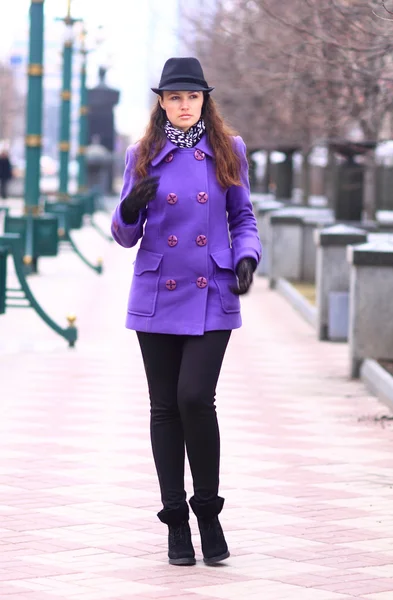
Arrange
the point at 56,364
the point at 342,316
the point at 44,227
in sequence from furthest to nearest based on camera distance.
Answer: the point at 44,227
the point at 342,316
the point at 56,364

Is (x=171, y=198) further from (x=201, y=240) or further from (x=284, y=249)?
(x=284, y=249)

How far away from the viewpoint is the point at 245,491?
304 inches

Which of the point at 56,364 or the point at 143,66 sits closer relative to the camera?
the point at 56,364

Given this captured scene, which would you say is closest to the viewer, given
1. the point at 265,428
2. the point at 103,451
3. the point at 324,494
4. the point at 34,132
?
the point at 324,494

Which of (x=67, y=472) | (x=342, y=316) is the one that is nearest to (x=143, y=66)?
Result: (x=342, y=316)

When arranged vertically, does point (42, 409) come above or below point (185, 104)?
below

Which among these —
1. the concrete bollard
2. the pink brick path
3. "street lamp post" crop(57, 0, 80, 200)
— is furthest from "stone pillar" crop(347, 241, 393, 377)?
"street lamp post" crop(57, 0, 80, 200)

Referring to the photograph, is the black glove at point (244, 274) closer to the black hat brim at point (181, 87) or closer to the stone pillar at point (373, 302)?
the black hat brim at point (181, 87)

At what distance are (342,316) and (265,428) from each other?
531cm

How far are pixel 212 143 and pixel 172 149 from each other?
0.52 feet

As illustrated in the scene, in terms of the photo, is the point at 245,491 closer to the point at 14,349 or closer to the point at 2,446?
the point at 2,446

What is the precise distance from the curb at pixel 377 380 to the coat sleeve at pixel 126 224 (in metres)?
4.86

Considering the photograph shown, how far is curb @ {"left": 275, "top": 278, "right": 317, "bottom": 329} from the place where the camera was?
56.3ft

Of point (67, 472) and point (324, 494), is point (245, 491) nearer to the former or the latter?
point (324, 494)
